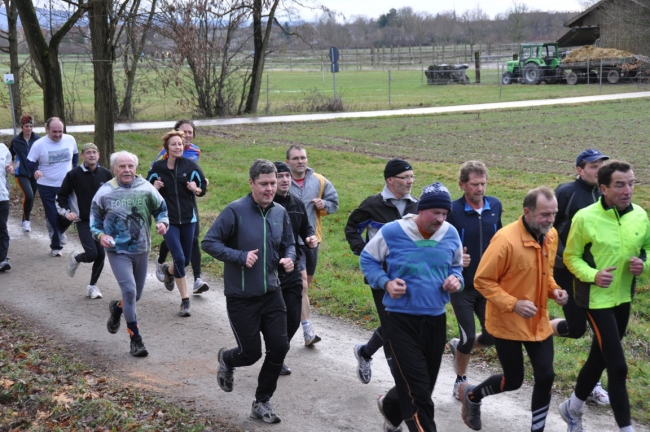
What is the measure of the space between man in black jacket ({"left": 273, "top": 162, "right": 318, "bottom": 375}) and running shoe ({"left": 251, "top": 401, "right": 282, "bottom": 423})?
0.71 m

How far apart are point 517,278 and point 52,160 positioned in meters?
8.01

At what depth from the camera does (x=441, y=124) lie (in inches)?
1094

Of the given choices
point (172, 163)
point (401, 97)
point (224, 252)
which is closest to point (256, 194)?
point (224, 252)

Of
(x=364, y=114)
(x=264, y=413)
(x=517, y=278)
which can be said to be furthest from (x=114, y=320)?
(x=364, y=114)

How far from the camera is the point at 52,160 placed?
11.3 metres

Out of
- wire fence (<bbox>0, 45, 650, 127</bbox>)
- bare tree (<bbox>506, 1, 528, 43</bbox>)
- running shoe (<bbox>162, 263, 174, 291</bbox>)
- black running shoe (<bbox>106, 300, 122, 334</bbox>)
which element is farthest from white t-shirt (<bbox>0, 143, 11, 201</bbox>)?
bare tree (<bbox>506, 1, 528, 43</bbox>)

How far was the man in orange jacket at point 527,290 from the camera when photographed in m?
5.18

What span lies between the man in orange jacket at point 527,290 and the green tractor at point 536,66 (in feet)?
149

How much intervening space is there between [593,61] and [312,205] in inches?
1698

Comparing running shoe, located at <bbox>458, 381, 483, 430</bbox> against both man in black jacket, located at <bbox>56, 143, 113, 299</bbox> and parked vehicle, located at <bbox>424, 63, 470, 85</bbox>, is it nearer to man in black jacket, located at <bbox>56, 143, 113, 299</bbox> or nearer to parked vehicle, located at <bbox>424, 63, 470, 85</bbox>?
man in black jacket, located at <bbox>56, 143, 113, 299</bbox>

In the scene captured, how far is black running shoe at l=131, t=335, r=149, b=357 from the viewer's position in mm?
7516

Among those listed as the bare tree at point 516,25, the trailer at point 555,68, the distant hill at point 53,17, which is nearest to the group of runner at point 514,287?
the distant hill at point 53,17

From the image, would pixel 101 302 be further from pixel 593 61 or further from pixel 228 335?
pixel 593 61

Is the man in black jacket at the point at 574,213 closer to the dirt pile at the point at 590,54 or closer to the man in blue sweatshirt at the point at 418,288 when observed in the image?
the man in blue sweatshirt at the point at 418,288
